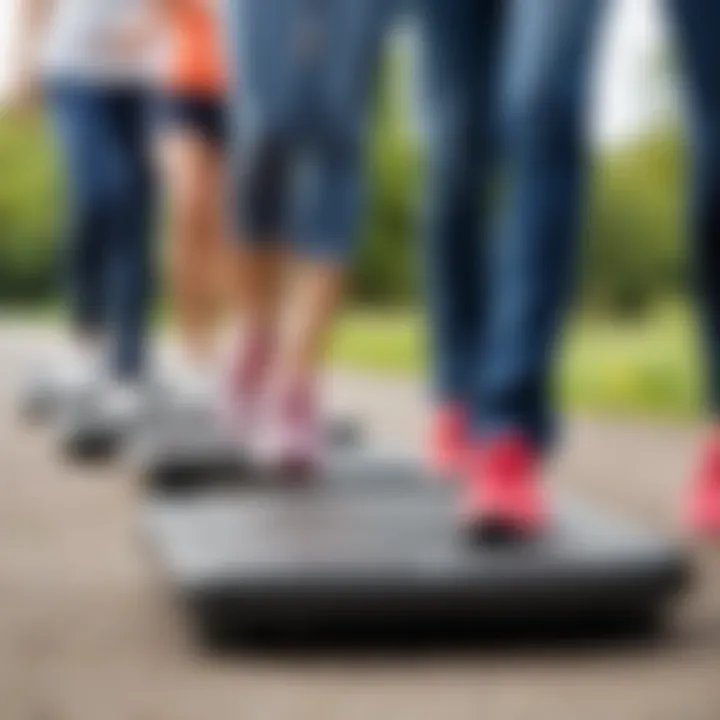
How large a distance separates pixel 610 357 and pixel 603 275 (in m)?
1.65

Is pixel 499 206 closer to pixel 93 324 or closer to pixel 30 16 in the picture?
pixel 30 16

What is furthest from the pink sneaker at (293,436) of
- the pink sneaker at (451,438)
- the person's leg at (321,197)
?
the pink sneaker at (451,438)

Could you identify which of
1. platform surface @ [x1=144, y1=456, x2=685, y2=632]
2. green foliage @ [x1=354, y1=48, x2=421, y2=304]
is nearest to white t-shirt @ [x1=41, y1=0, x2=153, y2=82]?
platform surface @ [x1=144, y1=456, x2=685, y2=632]

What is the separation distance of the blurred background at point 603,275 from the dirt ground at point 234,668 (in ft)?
4.12

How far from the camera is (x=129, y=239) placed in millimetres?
3896

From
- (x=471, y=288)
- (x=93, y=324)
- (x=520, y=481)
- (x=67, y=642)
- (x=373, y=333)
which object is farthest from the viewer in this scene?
(x=373, y=333)

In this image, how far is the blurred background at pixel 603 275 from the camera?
5.24 m

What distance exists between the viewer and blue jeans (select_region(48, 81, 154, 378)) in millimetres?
3875

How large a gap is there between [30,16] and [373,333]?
445 centimetres

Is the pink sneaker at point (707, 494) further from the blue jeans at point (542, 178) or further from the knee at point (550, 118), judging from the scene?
the knee at point (550, 118)

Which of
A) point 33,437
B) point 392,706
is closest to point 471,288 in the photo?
point 33,437

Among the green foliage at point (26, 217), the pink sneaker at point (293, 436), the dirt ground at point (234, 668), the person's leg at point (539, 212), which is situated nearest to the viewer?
the dirt ground at point (234, 668)

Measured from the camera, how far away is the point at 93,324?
4469 millimetres

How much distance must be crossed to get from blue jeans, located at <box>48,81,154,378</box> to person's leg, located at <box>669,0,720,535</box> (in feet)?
4.72
